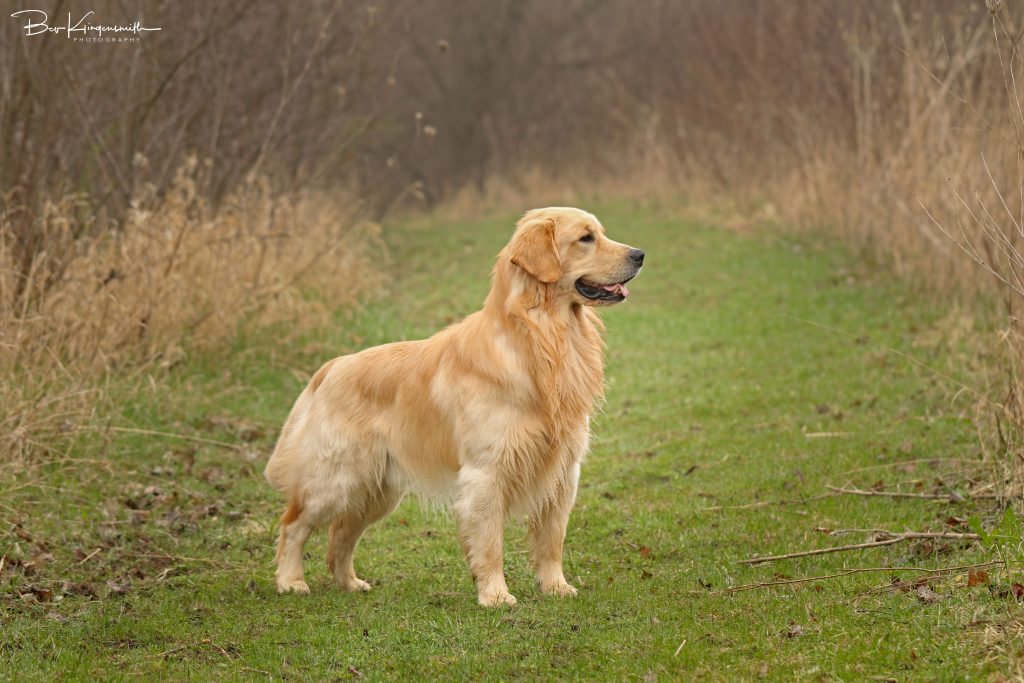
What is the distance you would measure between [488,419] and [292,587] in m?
1.33

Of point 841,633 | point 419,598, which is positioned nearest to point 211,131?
point 419,598

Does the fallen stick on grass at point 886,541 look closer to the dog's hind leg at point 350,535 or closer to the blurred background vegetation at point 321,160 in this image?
the blurred background vegetation at point 321,160

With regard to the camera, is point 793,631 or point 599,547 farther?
point 599,547

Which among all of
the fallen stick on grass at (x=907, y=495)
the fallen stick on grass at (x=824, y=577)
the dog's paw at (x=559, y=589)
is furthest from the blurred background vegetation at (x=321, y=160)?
the dog's paw at (x=559, y=589)

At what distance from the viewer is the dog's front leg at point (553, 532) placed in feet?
17.4

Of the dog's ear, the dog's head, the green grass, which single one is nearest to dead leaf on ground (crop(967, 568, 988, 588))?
the green grass

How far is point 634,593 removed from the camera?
5164 mm

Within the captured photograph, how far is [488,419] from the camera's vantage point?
507cm

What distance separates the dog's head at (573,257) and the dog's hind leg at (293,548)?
62.7 inches

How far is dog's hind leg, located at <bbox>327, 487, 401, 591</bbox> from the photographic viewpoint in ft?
18.3

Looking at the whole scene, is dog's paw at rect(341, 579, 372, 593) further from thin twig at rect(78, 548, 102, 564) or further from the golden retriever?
thin twig at rect(78, 548, 102, 564)

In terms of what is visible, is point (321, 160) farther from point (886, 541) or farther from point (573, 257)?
point (886, 541)

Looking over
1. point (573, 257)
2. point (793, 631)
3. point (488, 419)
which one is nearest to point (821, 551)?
point (793, 631)

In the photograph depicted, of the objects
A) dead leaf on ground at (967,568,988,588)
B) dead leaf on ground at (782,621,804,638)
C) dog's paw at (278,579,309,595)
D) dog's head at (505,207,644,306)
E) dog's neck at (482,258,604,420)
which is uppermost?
dog's head at (505,207,644,306)
